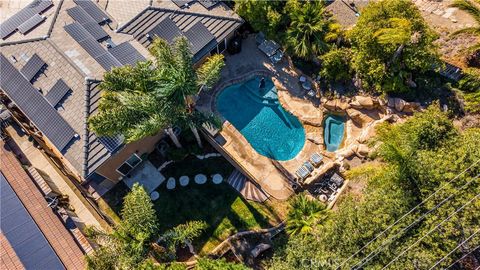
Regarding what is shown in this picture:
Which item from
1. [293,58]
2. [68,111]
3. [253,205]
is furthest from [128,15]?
[253,205]

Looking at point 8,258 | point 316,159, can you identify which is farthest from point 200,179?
point 8,258

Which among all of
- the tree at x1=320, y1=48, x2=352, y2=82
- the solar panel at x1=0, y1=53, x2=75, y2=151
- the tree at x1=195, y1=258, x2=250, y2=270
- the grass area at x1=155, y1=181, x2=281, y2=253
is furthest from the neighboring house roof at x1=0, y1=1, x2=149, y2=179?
the tree at x1=320, y1=48, x2=352, y2=82

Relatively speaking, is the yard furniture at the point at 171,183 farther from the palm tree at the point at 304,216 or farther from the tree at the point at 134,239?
the palm tree at the point at 304,216

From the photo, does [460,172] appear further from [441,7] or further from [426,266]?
[441,7]

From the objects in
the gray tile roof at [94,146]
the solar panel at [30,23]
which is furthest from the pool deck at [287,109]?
the solar panel at [30,23]

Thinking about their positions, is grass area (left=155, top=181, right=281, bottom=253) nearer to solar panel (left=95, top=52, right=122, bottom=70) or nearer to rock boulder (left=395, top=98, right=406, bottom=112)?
solar panel (left=95, top=52, right=122, bottom=70)

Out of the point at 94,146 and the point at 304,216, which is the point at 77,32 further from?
the point at 304,216
